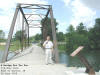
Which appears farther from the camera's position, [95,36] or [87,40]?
[95,36]

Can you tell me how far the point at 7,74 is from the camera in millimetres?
5859

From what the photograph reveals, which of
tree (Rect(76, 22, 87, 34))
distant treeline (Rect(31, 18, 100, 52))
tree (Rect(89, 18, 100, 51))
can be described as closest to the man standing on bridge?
distant treeline (Rect(31, 18, 100, 52))

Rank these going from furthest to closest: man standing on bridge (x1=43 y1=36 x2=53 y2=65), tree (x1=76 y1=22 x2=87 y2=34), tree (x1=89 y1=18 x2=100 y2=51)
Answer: tree (x1=76 y1=22 x2=87 y2=34) → tree (x1=89 y1=18 x2=100 y2=51) → man standing on bridge (x1=43 y1=36 x2=53 y2=65)

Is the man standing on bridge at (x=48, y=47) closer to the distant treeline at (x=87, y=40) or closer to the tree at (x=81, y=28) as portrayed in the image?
the distant treeline at (x=87, y=40)

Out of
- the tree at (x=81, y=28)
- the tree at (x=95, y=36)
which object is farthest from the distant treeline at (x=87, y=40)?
the tree at (x=81, y=28)

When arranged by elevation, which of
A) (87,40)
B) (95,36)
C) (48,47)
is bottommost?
(48,47)

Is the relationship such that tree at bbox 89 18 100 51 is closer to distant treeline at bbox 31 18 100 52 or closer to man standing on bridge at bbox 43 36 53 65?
distant treeline at bbox 31 18 100 52

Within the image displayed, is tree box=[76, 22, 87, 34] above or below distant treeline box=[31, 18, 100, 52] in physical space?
above

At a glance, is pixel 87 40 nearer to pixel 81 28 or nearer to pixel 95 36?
pixel 95 36

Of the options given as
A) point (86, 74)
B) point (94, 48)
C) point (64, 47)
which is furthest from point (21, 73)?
point (94, 48)

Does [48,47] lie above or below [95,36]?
below

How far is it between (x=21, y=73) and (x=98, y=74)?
7.29ft

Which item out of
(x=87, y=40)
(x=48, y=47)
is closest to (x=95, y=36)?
(x=87, y=40)

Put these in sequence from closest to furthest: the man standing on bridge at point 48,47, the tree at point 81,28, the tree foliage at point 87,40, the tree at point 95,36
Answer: the man standing on bridge at point 48,47, the tree foliage at point 87,40, the tree at point 95,36, the tree at point 81,28
